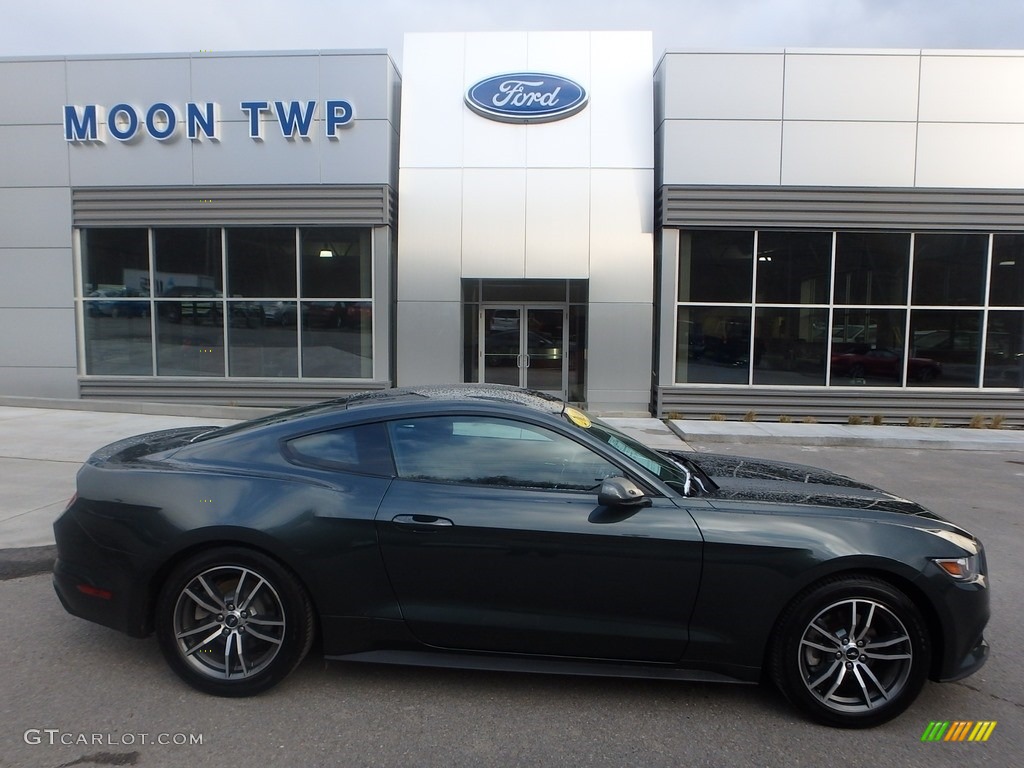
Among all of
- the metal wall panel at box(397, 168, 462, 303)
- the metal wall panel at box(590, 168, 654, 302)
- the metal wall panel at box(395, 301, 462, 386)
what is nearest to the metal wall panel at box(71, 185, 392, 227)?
the metal wall panel at box(397, 168, 462, 303)

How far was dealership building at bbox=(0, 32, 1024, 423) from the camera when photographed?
13.0 metres

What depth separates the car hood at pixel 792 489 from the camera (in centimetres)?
332

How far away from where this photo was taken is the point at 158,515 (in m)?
3.24

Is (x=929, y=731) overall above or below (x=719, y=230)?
below

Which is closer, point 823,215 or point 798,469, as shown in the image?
point 798,469

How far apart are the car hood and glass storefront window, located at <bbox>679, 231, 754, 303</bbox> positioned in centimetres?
980

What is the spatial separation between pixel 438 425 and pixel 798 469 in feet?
7.66

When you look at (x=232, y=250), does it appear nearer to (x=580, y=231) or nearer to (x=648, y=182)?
(x=580, y=231)

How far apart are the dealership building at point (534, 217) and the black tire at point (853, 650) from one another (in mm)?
10576

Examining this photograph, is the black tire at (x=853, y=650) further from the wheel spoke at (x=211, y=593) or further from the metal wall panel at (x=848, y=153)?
the metal wall panel at (x=848, y=153)

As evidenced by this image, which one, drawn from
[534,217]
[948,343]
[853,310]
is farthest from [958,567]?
[948,343]

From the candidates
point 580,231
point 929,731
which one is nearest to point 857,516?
point 929,731

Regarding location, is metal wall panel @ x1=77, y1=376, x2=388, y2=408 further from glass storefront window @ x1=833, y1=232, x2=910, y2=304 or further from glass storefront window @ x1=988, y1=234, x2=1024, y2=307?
glass storefront window @ x1=988, y1=234, x2=1024, y2=307

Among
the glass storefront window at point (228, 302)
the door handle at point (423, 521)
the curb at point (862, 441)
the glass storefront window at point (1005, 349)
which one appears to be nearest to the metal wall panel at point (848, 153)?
the glass storefront window at point (1005, 349)
